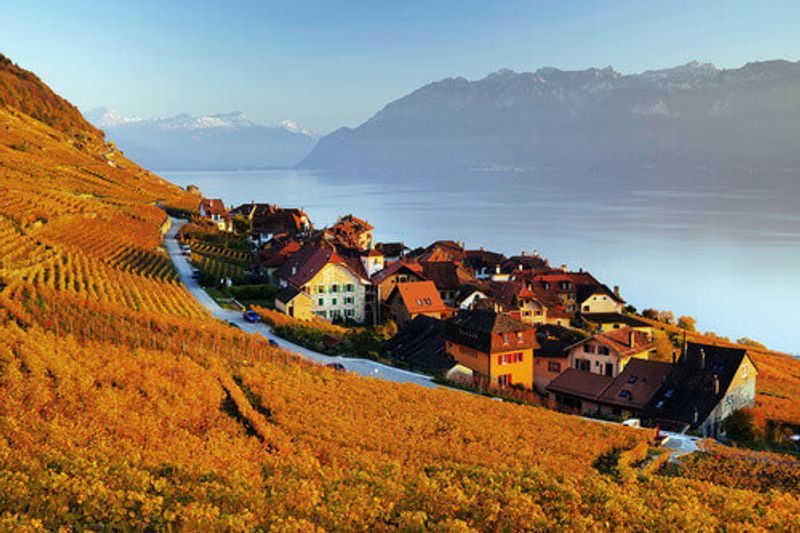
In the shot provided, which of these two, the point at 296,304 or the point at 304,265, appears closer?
the point at 296,304

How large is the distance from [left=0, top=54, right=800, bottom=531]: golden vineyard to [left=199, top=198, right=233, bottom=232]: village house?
47.7m

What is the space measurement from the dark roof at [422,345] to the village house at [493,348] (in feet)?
3.30

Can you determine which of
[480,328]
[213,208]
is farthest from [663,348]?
[213,208]

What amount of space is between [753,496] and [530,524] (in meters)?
7.03

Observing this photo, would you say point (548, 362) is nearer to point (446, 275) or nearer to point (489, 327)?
point (489, 327)

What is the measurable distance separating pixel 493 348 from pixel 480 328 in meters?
1.58

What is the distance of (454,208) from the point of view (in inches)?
7283

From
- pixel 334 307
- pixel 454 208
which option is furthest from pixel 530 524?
pixel 454 208

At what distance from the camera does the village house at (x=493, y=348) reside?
36594 millimetres

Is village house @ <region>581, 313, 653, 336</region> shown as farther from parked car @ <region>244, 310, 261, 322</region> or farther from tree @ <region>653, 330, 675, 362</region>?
parked car @ <region>244, 310, 261, 322</region>

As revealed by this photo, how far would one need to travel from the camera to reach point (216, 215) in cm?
9231

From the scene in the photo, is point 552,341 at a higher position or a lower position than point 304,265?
lower

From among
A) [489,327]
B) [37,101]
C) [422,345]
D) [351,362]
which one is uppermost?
[37,101]

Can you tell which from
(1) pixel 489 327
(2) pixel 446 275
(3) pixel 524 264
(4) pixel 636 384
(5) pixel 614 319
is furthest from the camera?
(3) pixel 524 264
